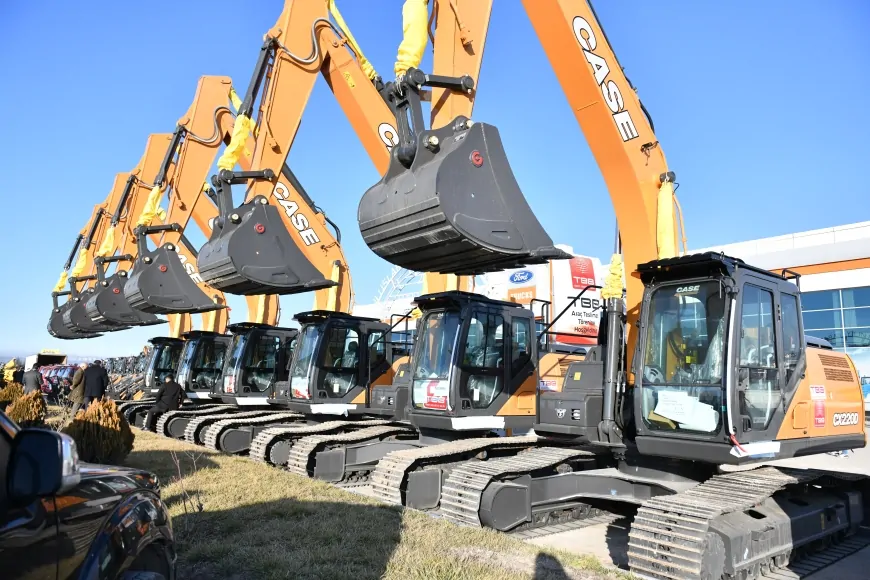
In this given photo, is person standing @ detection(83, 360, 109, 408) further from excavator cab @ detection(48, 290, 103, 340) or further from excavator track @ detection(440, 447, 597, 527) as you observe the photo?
excavator track @ detection(440, 447, 597, 527)

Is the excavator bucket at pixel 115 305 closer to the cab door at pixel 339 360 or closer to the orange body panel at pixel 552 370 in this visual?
the cab door at pixel 339 360

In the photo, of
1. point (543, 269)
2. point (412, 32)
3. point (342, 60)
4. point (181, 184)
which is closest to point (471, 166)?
point (412, 32)

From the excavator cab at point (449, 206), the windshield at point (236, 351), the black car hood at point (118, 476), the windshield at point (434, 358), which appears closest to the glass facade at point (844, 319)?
the windshield at point (236, 351)

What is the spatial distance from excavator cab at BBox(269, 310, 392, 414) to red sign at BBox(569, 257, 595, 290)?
44.2ft

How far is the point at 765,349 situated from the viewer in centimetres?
668

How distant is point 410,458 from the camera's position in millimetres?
8289

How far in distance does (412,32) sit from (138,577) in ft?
18.0

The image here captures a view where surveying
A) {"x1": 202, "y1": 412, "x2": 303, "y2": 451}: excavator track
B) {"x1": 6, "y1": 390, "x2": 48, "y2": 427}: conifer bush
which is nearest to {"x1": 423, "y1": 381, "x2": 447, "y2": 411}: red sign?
{"x1": 202, "y1": 412, "x2": 303, "y2": 451}: excavator track

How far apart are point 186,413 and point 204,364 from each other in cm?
259

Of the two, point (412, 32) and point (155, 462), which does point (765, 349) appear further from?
point (155, 462)

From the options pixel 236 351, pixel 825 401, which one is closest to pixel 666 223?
pixel 825 401

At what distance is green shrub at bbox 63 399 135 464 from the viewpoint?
9.72 metres

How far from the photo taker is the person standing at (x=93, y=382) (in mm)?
15938

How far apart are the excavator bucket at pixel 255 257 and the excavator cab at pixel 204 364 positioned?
25.8ft
